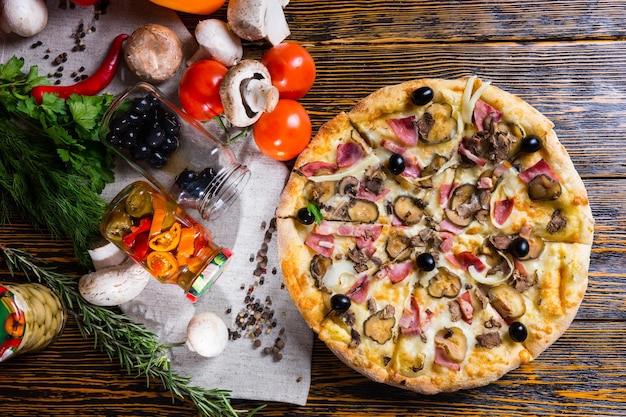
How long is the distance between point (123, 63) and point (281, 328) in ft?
5.80

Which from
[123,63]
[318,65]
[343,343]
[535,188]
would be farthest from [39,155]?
[535,188]

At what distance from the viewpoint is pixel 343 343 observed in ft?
11.0

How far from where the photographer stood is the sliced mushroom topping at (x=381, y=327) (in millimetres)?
3367

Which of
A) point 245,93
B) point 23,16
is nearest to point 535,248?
point 245,93

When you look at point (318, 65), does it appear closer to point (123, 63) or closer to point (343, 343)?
point (123, 63)

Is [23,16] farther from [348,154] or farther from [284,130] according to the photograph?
[348,154]

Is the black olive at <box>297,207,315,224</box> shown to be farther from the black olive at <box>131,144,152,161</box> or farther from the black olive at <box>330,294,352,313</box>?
the black olive at <box>131,144,152,161</box>

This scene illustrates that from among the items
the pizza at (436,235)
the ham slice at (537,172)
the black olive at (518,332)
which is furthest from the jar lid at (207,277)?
the ham slice at (537,172)

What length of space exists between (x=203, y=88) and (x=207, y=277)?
1007mm

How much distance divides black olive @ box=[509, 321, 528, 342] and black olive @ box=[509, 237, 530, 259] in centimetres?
34

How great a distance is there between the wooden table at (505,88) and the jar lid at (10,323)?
52 centimetres

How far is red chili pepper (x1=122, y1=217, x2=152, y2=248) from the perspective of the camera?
333 cm

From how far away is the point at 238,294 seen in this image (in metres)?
3.69

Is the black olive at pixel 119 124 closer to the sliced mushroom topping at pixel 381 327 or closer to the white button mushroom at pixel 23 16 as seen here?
the white button mushroom at pixel 23 16
